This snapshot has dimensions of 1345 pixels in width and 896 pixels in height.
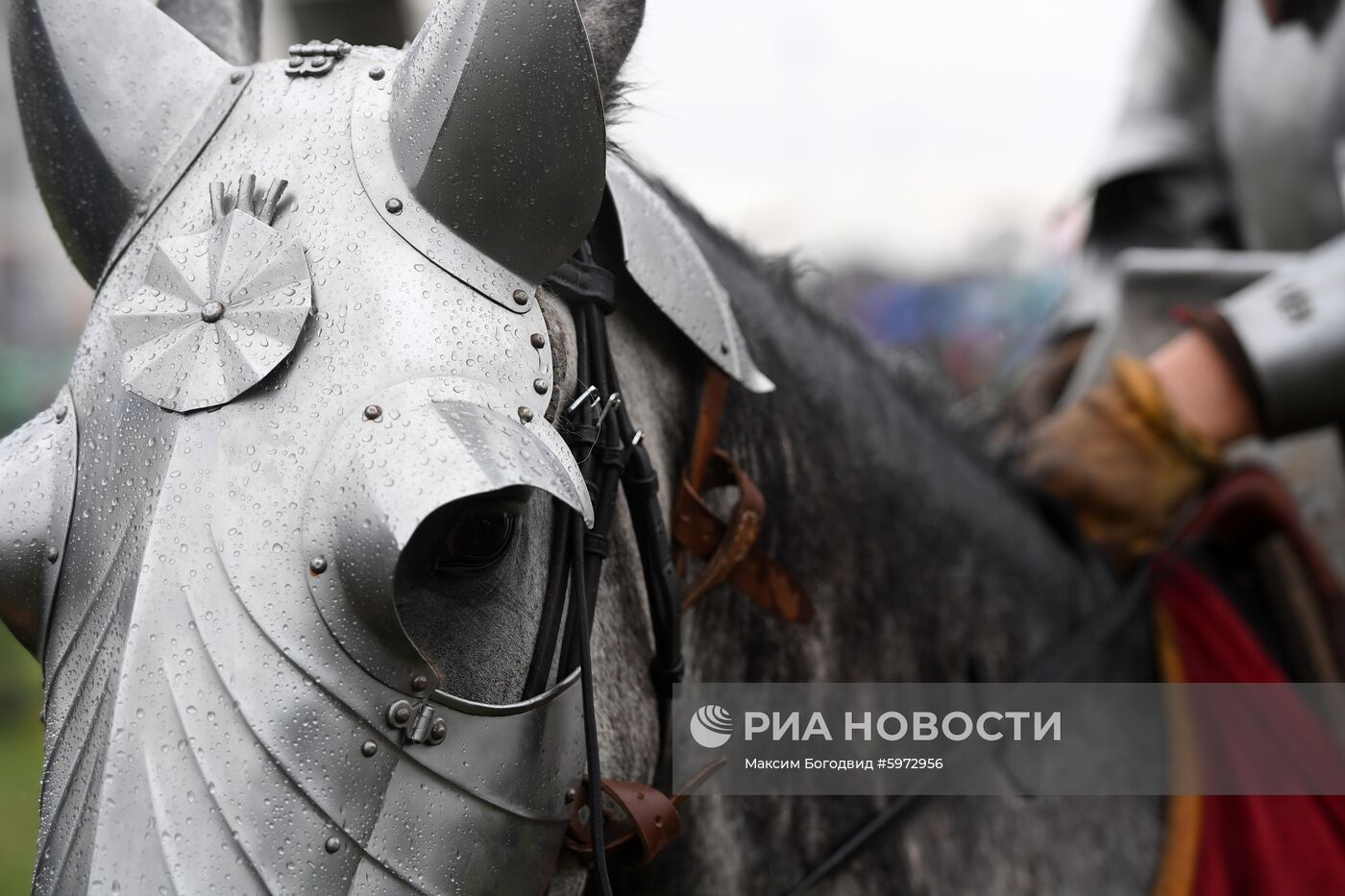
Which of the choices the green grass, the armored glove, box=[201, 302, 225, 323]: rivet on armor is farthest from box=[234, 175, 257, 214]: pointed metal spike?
the green grass

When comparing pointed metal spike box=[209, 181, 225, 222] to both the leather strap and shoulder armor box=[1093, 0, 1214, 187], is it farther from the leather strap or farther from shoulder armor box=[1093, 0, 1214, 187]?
shoulder armor box=[1093, 0, 1214, 187]

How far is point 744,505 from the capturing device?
169 cm

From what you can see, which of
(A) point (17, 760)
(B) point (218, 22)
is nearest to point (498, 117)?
(B) point (218, 22)

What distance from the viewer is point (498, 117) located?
4.61 feet

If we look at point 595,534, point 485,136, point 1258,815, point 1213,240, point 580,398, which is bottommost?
point 1258,815

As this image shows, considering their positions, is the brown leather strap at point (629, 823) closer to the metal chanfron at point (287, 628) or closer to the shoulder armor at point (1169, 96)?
the metal chanfron at point (287, 628)

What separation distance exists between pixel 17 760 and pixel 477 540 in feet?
24.5

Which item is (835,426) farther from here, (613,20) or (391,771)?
(391,771)

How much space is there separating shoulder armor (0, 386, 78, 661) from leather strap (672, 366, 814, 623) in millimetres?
722

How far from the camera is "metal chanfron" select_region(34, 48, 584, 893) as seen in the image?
118 cm

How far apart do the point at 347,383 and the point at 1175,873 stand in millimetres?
1623

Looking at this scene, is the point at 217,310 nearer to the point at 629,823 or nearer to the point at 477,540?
the point at 477,540

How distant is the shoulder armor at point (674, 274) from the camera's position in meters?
1.64

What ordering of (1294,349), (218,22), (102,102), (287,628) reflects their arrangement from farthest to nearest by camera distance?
(1294,349) < (218,22) < (102,102) < (287,628)
